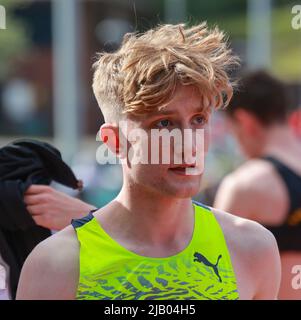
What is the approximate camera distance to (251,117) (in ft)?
13.3

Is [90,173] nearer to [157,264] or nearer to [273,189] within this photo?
[273,189]

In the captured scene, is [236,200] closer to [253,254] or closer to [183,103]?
[253,254]

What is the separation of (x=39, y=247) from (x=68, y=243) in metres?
0.07

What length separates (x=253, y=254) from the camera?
2.04 meters

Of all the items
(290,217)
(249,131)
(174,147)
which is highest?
(174,147)

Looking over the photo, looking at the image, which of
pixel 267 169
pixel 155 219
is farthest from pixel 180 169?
pixel 267 169

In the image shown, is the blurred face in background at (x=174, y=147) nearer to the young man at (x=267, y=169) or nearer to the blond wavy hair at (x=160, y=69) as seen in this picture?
the blond wavy hair at (x=160, y=69)

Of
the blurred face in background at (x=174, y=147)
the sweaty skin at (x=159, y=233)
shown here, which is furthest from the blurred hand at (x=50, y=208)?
the blurred face in background at (x=174, y=147)

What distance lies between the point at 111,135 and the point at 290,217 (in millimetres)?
1989

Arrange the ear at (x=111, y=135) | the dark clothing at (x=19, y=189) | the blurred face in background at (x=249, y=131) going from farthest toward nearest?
the blurred face in background at (x=249, y=131)
the dark clothing at (x=19, y=189)
the ear at (x=111, y=135)

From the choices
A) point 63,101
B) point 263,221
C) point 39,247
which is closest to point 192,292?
point 39,247

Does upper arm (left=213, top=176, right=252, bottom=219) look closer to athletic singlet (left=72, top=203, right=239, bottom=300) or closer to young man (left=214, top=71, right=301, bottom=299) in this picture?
young man (left=214, top=71, right=301, bottom=299)

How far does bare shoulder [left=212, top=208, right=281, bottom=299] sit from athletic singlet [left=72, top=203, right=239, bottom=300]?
0.05m

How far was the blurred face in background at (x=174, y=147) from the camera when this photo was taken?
1884mm
